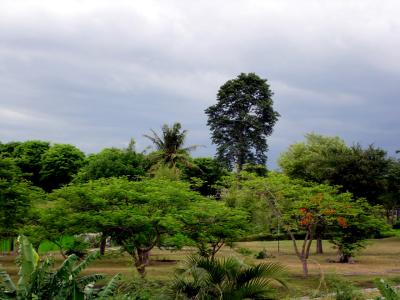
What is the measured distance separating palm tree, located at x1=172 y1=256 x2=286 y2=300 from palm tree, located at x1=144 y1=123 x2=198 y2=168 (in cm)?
4349

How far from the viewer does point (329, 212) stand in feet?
76.1

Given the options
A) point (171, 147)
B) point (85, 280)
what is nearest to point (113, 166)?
point (171, 147)

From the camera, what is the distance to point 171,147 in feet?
174

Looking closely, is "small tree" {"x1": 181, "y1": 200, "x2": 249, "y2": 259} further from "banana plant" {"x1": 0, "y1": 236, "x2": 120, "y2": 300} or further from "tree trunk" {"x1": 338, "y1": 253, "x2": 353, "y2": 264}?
"banana plant" {"x1": 0, "y1": 236, "x2": 120, "y2": 300}

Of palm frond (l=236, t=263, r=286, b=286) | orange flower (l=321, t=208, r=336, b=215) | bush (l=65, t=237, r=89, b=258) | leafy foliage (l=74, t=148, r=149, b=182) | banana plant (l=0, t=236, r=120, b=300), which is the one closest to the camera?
banana plant (l=0, t=236, r=120, b=300)

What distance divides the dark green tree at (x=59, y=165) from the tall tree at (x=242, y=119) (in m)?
15.6

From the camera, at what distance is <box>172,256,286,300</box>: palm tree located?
7.79m

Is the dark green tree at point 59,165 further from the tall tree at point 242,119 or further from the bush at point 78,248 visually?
the bush at point 78,248

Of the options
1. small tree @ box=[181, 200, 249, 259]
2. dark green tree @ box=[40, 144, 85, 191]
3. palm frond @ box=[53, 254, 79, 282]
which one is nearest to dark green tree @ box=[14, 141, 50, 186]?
dark green tree @ box=[40, 144, 85, 191]

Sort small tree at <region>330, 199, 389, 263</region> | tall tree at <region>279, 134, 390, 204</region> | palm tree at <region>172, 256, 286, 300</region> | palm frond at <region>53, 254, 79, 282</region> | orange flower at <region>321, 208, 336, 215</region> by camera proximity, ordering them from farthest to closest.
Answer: tall tree at <region>279, 134, 390, 204</region> < small tree at <region>330, 199, 389, 263</region> < orange flower at <region>321, 208, 336, 215</region> < palm tree at <region>172, 256, 286, 300</region> < palm frond at <region>53, 254, 79, 282</region>

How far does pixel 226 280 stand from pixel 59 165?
5361 centimetres

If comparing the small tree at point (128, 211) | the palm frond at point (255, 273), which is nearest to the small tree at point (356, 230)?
the small tree at point (128, 211)

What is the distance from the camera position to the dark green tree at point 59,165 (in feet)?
194

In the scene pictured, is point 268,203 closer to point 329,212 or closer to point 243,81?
point 329,212
